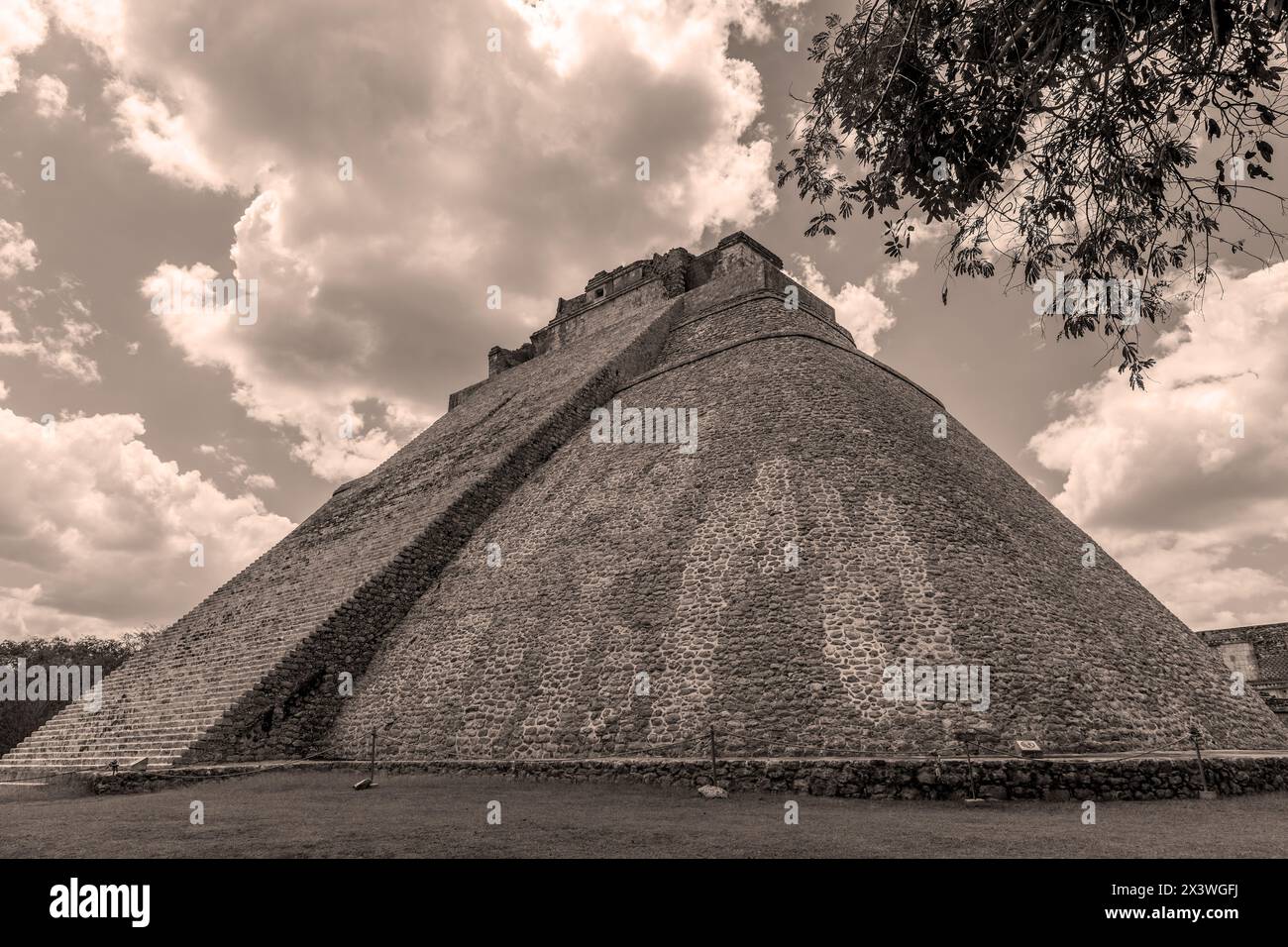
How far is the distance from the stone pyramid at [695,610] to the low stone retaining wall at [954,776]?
1.29 ft

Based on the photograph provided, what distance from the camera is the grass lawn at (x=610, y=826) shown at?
5996 millimetres

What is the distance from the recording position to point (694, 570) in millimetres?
12094

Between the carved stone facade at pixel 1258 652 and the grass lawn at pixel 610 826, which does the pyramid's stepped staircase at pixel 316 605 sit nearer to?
the grass lawn at pixel 610 826

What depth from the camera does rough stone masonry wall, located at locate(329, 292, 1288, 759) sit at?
978 cm

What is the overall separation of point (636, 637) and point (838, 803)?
4.02 m

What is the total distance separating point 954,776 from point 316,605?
1230 cm

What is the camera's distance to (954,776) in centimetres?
850

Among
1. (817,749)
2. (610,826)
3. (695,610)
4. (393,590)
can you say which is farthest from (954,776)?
(393,590)

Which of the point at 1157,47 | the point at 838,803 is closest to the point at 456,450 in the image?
the point at 838,803

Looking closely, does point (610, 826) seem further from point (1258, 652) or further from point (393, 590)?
point (1258, 652)

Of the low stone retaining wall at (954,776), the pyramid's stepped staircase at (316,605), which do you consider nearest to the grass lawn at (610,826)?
the low stone retaining wall at (954,776)
